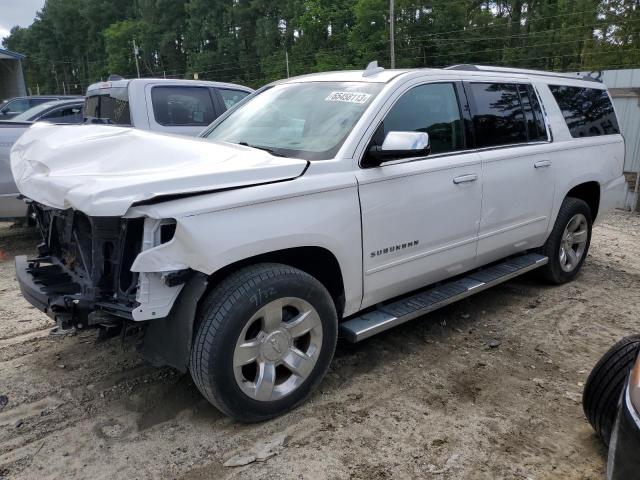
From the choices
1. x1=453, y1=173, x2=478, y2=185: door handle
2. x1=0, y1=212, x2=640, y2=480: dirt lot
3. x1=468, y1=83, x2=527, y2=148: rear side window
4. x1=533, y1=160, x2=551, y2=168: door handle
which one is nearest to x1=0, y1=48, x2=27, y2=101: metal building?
x1=0, y1=212, x2=640, y2=480: dirt lot

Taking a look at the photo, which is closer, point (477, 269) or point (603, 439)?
point (603, 439)

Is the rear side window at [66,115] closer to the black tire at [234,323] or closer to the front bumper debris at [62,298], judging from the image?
the front bumper debris at [62,298]

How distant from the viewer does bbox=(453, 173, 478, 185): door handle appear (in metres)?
3.75

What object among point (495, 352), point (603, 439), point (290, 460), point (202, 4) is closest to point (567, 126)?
point (495, 352)

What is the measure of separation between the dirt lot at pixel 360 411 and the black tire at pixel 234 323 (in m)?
0.17

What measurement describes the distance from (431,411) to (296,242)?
1.31 meters

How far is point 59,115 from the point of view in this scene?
405 inches

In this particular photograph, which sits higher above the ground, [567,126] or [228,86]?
[228,86]

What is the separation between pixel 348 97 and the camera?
3.55 metres

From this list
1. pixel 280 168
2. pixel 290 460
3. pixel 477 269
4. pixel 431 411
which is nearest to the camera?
pixel 290 460

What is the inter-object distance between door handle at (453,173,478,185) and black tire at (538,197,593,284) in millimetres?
1535

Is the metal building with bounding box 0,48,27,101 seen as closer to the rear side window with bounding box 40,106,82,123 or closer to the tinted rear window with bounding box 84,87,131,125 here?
the rear side window with bounding box 40,106,82,123

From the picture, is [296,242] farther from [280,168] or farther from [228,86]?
[228,86]

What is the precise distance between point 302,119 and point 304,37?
55.6 metres
